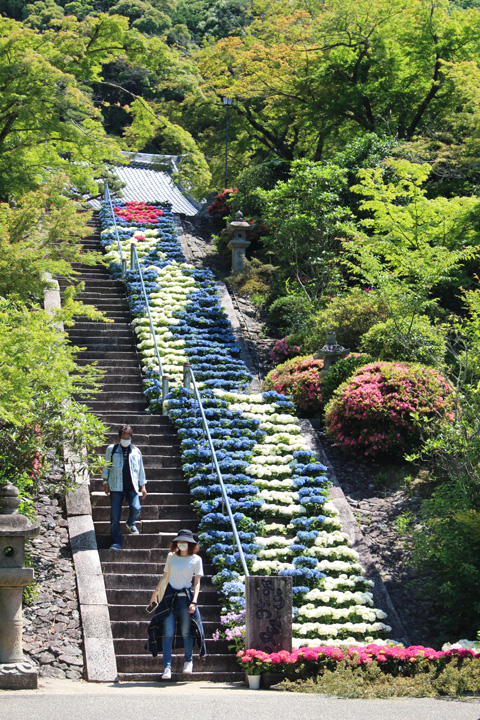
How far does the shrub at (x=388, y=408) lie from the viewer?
14.1 m

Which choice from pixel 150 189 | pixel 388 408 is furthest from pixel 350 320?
pixel 150 189

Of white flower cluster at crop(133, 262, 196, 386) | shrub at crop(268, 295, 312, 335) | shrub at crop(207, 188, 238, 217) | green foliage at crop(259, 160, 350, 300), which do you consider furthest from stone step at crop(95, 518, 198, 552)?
shrub at crop(207, 188, 238, 217)

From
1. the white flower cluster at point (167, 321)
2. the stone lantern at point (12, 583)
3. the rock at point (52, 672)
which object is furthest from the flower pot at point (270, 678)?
the white flower cluster at point (167, 321)

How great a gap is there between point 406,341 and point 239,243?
937 centimetres

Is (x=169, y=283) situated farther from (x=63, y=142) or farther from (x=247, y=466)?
(x=247, y=466)

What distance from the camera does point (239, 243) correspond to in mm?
23047

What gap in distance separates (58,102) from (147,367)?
4.81 m

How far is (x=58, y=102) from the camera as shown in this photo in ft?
49.8

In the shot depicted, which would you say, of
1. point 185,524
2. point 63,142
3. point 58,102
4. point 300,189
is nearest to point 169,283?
point 300,189

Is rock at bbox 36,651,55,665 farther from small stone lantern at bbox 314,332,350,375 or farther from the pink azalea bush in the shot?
small stone lantern at bbox 314,332,350,375

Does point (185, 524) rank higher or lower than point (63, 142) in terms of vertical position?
lower

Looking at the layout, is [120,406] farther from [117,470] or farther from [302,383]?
[117,470]

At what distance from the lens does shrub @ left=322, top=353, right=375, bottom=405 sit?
1567 cm

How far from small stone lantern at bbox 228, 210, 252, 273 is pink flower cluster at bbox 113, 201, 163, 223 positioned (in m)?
4.19
